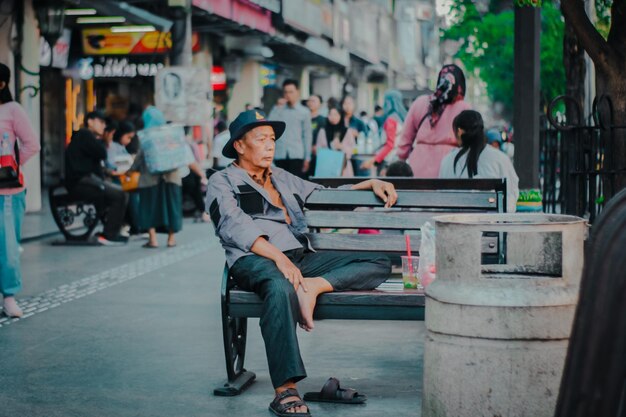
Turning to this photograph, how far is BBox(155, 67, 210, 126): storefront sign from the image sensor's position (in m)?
20.7

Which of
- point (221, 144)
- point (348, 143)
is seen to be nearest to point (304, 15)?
point (221, 144)

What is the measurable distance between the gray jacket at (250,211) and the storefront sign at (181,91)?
14.1 meters

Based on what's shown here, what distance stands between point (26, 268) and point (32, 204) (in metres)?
8.37

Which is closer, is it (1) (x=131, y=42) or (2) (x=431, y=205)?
(2) (x=431, y=205)

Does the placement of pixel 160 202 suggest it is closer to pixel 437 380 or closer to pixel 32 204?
pixel 32 204

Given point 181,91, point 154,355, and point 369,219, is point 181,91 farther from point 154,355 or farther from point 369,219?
point 369,219

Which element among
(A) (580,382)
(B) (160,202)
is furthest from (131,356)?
(B) (160,202)

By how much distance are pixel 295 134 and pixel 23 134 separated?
7.57m

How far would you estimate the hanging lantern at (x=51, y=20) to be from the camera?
1898 cm

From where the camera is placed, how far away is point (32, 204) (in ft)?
67.7

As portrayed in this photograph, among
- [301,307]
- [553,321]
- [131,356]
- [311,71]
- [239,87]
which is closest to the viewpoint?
[553,321]

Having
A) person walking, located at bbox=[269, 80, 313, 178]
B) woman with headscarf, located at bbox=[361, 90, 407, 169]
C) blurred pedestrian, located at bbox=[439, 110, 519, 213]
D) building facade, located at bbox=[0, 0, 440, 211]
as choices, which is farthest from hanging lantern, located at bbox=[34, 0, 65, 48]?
blurred pedestrian, located at bbox=[439, 110, 519, 213]

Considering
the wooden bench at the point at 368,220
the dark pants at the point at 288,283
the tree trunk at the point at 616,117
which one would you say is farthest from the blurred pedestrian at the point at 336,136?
the dark pants at the point at 288,283

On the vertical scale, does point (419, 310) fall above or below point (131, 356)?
above
